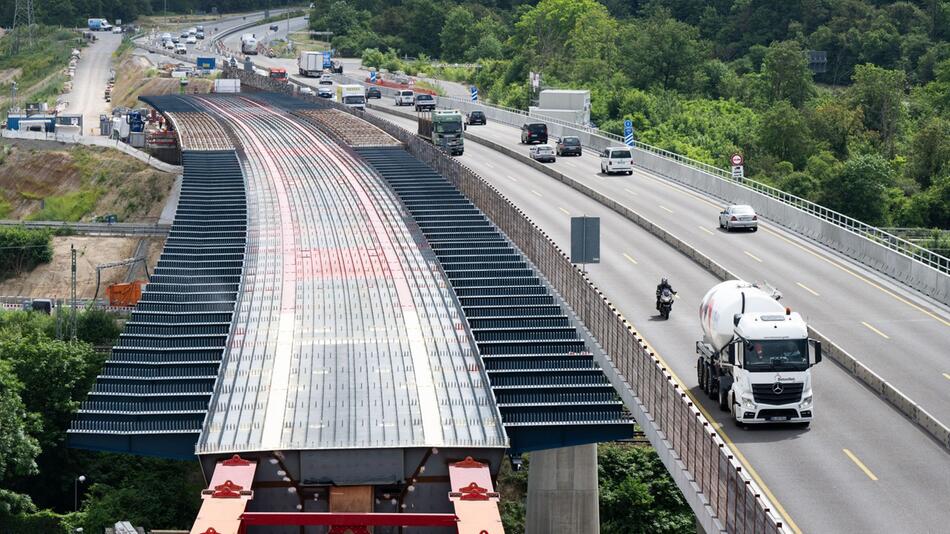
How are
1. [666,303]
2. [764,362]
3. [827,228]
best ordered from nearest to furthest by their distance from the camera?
[764,362] < [666,303] < [827,228]

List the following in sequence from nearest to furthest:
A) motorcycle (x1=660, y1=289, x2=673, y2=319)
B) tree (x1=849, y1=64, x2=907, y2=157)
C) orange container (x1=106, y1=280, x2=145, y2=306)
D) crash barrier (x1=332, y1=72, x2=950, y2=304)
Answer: motorcycle (x1=660, y1=289, x2=673, y2=319) → crash barrier (x1=332, y1=72, x2=950, y2=304) → orange container (x1=106, y1=280, x2=145, y2=306) → tree (x1=849, y1=64, x2=907, y2=157)

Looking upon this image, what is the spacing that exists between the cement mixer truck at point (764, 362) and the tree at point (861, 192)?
217 feet

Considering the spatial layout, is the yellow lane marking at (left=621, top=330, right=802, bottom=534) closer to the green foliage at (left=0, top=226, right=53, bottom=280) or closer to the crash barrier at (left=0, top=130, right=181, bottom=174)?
the green foliage at (left=0, top=226, right=53, bottom=280)

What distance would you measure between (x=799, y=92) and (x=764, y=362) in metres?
125

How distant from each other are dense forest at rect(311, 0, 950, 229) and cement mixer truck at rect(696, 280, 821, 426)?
219 feet

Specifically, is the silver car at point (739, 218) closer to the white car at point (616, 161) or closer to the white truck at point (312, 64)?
the white car at point (616, 161)

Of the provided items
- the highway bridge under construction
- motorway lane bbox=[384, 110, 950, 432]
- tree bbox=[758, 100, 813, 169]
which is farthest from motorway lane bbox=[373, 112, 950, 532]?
tree bbox=[758, 100, 813, 169]

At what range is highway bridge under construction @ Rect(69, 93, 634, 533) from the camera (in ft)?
103

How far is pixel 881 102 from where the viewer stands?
5399 inches

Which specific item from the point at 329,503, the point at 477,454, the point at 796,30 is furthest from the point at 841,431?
the point at 796,30

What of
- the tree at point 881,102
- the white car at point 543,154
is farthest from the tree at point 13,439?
the tree at point 881,102

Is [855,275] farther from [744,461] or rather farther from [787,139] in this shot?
[787,139]

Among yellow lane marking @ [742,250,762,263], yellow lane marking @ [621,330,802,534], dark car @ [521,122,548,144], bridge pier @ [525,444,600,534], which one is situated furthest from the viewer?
dark car @ [521,122,548,144]

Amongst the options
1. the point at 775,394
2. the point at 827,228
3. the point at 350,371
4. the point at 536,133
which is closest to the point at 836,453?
the point at 775,394
